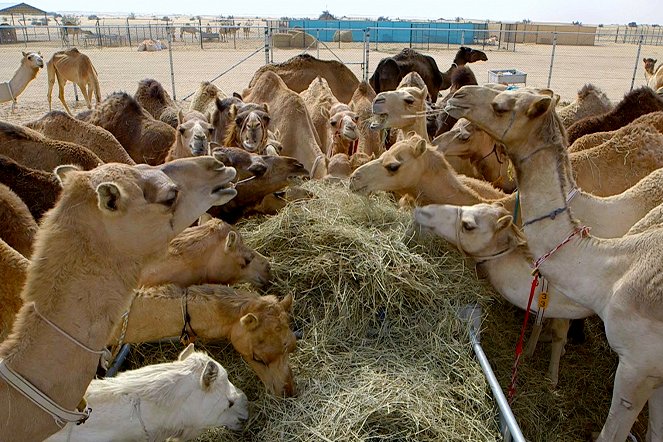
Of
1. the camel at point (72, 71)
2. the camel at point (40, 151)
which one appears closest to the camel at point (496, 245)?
the camel at point (40, 151)

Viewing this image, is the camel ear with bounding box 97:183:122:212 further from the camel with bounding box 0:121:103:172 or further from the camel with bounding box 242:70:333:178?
the camel with bounding box 242:70:333:178

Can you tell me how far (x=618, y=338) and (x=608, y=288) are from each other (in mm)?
321

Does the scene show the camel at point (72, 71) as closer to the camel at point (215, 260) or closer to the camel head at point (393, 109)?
the camel head at point (393, 109)

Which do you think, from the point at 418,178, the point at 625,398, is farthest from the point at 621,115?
the point at 625,398

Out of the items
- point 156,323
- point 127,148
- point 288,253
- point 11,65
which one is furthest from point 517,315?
point 11,65

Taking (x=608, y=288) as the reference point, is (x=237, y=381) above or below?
below

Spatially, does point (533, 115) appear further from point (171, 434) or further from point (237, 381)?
point (171, 434)

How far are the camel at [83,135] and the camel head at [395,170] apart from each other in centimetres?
327

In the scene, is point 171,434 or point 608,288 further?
point 608,288

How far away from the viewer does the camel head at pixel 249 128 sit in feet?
23.6

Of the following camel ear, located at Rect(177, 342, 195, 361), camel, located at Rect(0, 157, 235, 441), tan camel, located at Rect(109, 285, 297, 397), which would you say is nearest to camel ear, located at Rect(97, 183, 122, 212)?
camel, located at Rect(0, 157, 235, 441)

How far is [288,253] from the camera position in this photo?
4844 millimetres

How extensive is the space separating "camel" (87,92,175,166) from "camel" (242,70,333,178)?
5.24 ft

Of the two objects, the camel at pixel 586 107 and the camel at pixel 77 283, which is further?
the camel at pixel 586 107
